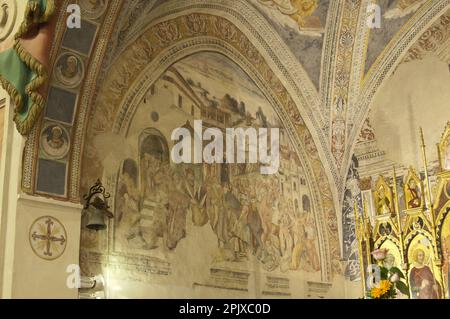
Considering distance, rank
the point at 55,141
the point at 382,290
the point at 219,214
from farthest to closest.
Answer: the point at 219,214 < the point at 55,141 < the point at 382,290

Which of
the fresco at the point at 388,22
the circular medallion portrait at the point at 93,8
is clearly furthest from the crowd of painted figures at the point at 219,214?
the fresco at the point at 388,22

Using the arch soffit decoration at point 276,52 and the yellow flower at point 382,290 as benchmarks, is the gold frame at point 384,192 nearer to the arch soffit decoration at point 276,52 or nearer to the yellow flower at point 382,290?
the arch soffit decoration at point 276,52

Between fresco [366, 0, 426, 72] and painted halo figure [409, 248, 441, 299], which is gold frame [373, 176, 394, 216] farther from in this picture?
fresco [366, 0, 426, 72]

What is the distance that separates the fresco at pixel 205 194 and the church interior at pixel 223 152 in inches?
1.2

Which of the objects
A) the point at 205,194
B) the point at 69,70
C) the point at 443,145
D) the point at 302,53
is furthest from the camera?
the point at 302,53

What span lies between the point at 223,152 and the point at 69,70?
413cm

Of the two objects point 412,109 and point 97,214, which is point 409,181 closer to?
point 412,109

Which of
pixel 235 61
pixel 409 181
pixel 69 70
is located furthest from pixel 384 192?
pixel 69 70

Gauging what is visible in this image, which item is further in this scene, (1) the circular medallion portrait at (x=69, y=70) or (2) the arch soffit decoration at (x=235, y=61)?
(2) the arch soffit decoration at (x=235, y=61)

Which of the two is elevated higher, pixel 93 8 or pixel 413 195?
pixel 93 8

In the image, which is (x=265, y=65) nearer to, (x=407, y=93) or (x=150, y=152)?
(x=407, y=93)

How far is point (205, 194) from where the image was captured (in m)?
12.3

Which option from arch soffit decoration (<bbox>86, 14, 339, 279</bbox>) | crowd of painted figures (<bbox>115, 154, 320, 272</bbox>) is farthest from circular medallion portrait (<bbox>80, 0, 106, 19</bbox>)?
crowd of painted figures (<bbox>115, 154, 320, 272</bbox>)

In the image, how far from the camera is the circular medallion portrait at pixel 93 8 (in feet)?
31.2
